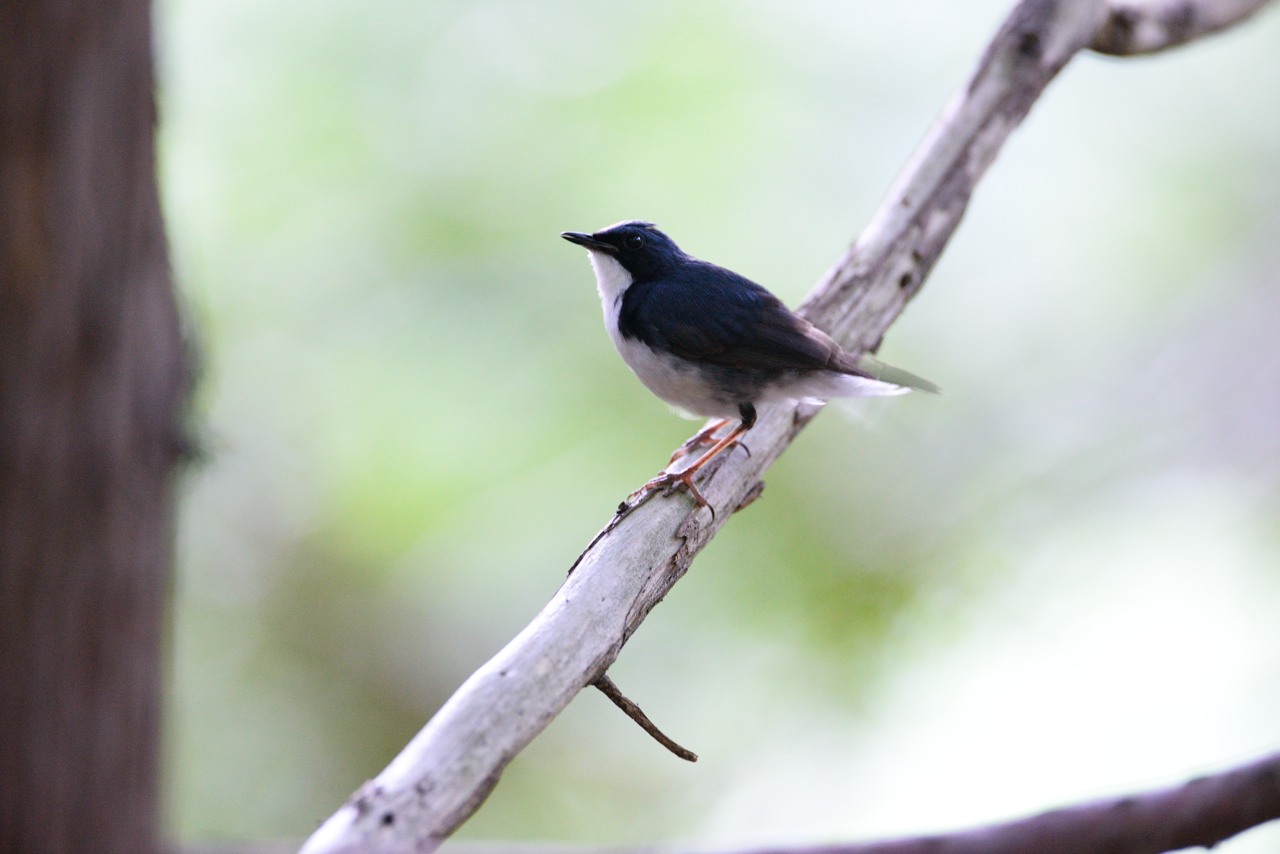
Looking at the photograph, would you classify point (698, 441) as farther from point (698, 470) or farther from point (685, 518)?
point (685, 518)

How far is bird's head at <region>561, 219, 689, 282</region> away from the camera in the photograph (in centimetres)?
439

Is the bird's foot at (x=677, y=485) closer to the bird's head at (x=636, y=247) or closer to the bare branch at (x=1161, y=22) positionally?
the bird's head at (x=636, y=247)

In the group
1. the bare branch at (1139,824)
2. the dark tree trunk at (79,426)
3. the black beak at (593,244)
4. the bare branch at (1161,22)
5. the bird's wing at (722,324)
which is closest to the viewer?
the bare branch at (1139,824)

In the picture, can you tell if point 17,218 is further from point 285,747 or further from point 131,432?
point 285,747

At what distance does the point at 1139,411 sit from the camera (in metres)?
7.24

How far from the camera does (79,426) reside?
1.86 meters

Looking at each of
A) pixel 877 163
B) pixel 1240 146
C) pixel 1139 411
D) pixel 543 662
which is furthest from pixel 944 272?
pixel 543 662

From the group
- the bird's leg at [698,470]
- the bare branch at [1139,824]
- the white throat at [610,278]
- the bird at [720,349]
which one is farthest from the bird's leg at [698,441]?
the bare branch at [1139,824]

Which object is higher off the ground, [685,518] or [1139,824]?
[685,518]

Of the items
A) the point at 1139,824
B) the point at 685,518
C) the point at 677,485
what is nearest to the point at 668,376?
the point at 677,485

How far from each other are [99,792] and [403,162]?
277 inches

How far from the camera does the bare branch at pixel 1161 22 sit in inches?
187

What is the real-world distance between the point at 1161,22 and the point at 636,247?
105 inches

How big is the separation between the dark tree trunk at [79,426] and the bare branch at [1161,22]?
4.13 meters
